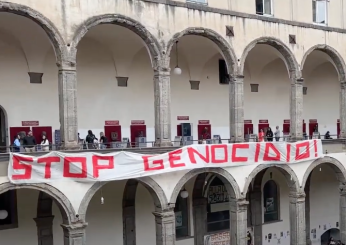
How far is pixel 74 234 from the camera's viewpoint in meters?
13.7

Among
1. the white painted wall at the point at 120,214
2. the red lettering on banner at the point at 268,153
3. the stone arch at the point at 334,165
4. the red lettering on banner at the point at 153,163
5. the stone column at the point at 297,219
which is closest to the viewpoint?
the red lettering on banner at the point at 153,163

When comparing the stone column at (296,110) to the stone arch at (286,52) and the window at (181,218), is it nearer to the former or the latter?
the stone arch at (286,52)

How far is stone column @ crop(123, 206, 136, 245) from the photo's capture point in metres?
19.0

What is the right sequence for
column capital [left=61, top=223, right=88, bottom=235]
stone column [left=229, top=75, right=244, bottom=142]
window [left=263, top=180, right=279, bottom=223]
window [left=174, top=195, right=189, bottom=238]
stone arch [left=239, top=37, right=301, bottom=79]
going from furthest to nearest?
window [left=263, top=180, right=279, bottom=223]
window [left=174, top=195, right=189, bottom=238]
stone arch [left=239, top=37, right=301, bottom=79]
stone column [left=229, top=75, right=244, bottom=142]
column capital [left=61, top=223, right=88, bottom=235]

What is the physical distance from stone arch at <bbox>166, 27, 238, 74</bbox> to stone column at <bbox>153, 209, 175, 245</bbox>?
19.2 feet

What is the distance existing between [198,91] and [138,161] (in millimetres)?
7548

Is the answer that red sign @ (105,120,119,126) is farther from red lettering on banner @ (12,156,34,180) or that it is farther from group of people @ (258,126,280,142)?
group of people @ (258,126,280,142)

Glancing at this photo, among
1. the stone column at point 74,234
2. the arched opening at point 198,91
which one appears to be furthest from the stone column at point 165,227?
the arched opening at point 198,91

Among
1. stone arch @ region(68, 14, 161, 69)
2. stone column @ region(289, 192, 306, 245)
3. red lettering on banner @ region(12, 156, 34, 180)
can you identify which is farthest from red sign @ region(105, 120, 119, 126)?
stone column @ region(289, 192, 306, 245)

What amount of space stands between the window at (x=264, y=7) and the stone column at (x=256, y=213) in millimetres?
9184

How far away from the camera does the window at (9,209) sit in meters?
16.5

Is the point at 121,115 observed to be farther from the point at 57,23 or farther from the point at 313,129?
the point at 313,129

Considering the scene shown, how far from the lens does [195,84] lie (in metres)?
21.1

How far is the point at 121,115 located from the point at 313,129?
12.5 metres
